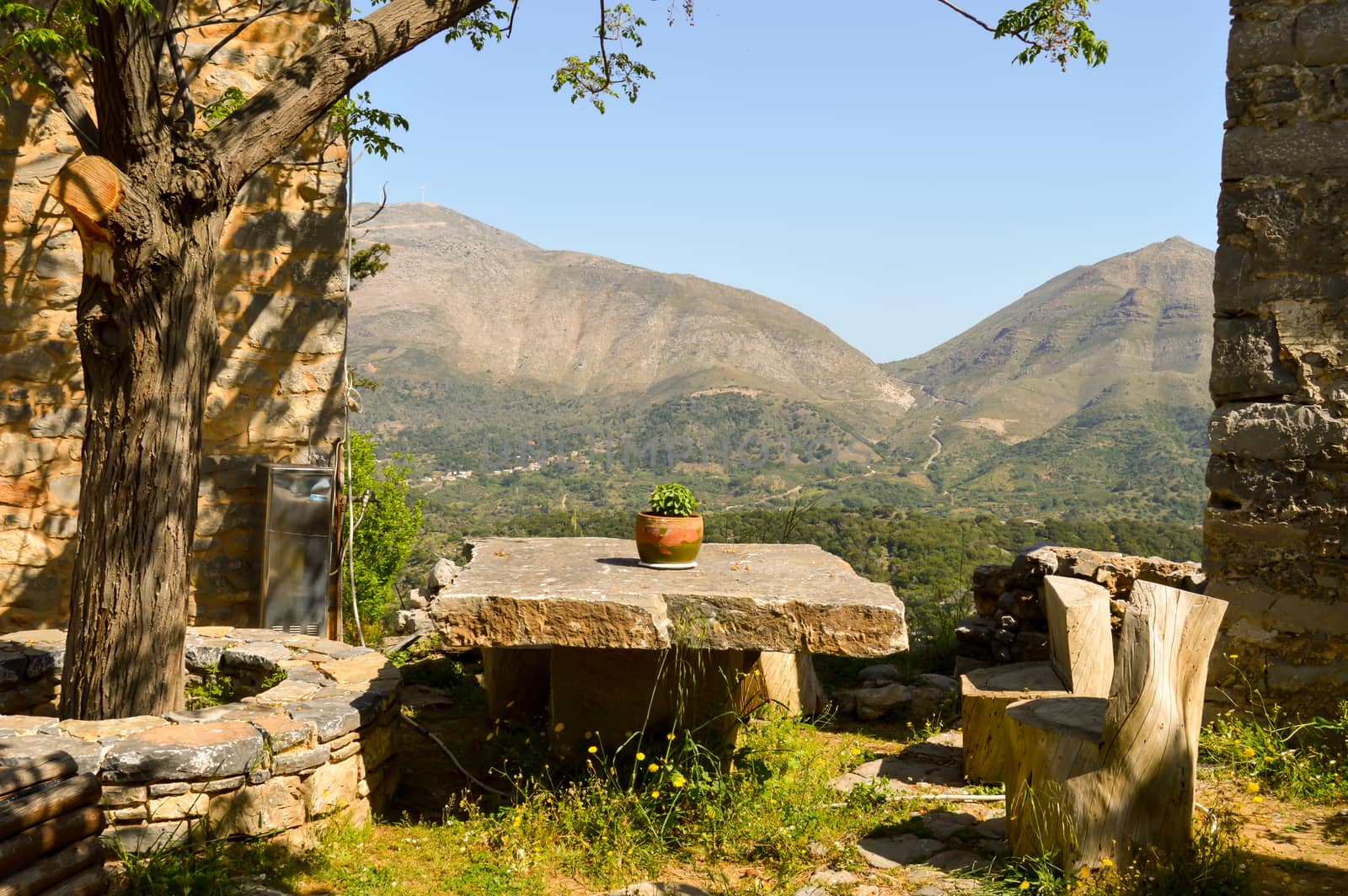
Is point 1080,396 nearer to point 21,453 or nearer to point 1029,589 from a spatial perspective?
point 1029,589

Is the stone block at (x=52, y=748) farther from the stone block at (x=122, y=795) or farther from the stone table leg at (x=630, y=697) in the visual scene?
the stone table leg at (x=630, y=697)

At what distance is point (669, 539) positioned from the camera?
4906mm

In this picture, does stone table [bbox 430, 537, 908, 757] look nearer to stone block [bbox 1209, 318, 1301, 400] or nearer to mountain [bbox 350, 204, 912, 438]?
stone block [bbox 1209, 318, 1301, 400]

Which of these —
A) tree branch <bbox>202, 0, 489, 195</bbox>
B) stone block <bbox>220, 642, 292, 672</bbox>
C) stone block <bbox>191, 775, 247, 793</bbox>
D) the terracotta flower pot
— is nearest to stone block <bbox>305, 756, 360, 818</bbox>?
stone block <bbox>191, 775, 247, 793</bbox>

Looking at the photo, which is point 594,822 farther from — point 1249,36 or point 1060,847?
point 1249,36

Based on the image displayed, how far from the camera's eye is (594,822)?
4.14 metres

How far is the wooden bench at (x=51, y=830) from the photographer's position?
281 cm

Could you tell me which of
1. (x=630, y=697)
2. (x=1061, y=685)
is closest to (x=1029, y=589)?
(x=1061, y=685)

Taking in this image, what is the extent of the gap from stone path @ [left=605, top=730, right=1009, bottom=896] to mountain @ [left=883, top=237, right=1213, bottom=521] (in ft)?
108

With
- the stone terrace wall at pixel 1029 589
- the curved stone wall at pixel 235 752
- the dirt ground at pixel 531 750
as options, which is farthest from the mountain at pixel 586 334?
the curved stone wall at pixel 235 752

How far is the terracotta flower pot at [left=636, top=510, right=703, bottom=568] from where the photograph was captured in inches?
193

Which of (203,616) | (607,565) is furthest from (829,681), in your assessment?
(203,616)

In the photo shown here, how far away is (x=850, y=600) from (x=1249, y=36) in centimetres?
363

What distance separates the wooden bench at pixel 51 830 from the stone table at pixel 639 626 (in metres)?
1.37
